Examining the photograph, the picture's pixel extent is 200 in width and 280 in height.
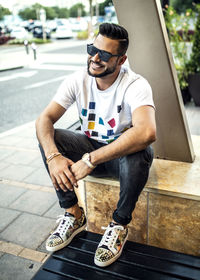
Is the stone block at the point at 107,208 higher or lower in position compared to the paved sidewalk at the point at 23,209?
higher

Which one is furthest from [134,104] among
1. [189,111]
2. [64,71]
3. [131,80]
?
[64,71]

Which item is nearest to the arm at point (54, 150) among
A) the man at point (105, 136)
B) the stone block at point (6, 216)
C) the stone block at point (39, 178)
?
the man at point (105, 136)

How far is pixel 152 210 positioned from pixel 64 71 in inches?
389

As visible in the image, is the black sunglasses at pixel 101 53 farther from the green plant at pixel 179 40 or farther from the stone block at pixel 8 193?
the green plant at pixel 179 40

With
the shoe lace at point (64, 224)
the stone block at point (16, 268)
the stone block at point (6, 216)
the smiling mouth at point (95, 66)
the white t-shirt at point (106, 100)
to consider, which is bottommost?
the stone block at point (6, 216)

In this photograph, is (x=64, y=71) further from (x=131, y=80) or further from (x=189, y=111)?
(x=131, y=80)

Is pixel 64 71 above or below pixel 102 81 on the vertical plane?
below

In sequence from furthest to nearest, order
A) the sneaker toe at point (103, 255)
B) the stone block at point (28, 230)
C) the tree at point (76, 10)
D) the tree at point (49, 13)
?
the tree at point (76, 10) → the tree at point (49, 13) → the stone block at point (28, 230) → the sneaker toe at point (103, 255)

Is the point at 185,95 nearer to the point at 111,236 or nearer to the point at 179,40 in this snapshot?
the point at 179,40

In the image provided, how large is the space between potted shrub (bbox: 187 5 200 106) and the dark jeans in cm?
429

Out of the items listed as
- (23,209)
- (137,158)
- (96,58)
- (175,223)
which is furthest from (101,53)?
(23,209)

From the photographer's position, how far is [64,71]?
11.3 metres

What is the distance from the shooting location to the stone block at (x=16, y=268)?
207 centimetres

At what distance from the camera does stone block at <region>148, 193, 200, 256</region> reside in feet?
6.64
